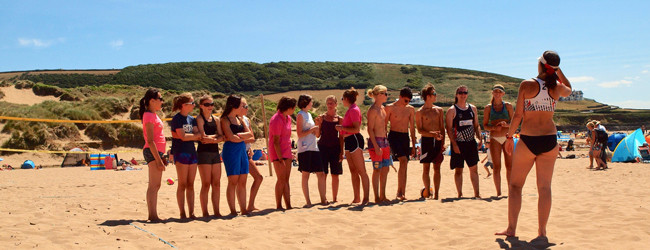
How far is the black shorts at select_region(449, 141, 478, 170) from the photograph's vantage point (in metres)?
6.00

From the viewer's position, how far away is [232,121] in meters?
5.27

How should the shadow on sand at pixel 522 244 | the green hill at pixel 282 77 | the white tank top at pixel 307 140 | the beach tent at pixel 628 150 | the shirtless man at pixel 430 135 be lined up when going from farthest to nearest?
the green hill at pixel 282 77, the beach tent at pixel 628 150, the shirtless man at pixel 430 135, the white tank top at pixel 307 140, the shadow on sand at pixel 522 244

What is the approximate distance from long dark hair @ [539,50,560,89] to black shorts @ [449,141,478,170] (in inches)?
97.8

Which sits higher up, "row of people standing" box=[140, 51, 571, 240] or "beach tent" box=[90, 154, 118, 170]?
"row of people standing" box=[140, 51, 571, 240]

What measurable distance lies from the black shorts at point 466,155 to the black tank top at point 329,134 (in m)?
1.45

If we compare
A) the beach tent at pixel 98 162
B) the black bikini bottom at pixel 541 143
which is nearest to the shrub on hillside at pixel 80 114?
the beach tent at pixel 98 162

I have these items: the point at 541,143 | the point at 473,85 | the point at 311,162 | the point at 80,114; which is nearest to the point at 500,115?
the point at 311,162

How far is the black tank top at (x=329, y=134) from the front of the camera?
19.6 ft

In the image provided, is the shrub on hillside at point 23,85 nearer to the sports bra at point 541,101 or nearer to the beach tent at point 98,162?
the beach tent at point 98,162

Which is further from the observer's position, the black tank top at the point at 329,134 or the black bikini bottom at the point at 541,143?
the black tank top at the point at 329,134

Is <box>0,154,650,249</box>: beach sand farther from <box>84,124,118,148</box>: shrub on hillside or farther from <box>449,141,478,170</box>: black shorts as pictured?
<box>84,124,118,148</box>: shrub on hillside

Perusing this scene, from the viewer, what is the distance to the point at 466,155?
603cm

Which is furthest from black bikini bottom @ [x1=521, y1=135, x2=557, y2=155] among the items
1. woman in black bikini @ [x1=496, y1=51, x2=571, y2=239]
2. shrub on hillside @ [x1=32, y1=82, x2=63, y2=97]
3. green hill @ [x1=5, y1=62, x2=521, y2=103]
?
green hill @ [x1=5, y1=62, x2=521, y2=103]

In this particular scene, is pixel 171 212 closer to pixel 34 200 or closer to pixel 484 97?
pixel 34 200
